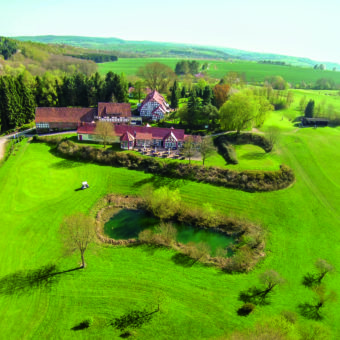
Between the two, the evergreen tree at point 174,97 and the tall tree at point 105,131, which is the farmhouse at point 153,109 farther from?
the tall tree at point 105,131

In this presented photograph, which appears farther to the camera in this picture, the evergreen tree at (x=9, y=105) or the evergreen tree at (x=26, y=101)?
the evergreen tree at (x=26, y=101)

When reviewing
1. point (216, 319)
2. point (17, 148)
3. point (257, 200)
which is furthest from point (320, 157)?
point (17, 148)

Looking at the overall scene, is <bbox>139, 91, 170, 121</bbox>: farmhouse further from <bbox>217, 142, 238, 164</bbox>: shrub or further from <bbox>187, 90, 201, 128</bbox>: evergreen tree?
<bbox>217, 142, 238, 164</bbox>: shrub

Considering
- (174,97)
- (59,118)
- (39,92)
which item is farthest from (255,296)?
(39,92)

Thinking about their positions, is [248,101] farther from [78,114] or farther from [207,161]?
[78,114]

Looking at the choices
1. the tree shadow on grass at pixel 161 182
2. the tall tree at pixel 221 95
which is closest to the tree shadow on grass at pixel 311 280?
the tree shadow on grass at pixel 161 182
